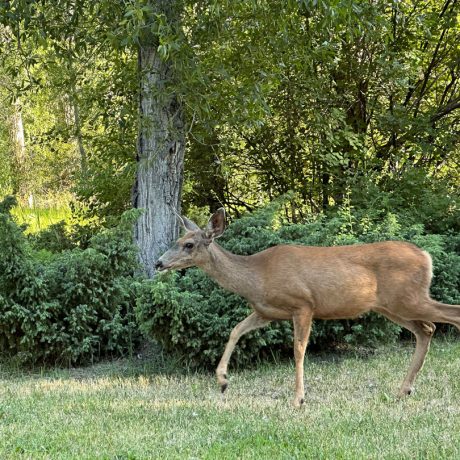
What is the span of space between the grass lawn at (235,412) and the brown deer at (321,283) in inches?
19.4

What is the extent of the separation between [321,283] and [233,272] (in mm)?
796

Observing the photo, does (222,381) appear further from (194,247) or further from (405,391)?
(405,391)

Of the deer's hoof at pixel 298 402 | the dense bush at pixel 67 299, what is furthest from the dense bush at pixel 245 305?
the deer's hoof at pixel 298 402

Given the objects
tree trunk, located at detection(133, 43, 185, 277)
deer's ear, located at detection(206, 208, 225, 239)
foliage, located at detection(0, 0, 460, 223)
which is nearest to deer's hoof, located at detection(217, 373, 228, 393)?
deer's ear, located at detection(206, 208, 225, 239)

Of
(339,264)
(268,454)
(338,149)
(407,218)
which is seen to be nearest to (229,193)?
(338,149)

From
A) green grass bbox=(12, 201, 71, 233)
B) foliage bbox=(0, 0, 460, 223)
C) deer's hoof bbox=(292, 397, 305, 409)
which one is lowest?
deer's hoof bbox=(292, 397, 305, 409)

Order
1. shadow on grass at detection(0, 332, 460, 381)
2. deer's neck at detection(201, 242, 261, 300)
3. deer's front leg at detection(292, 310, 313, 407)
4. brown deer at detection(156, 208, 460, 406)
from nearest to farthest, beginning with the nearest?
deer's front leg at detection(292, 310, 313, 407) < brown deer at detection(156, 208, 460, 406) < deer's neck at detection(201, 242, 261, 300) < shadow on grass at detection(0, 332, 460, 381)

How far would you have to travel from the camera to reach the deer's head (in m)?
7.64

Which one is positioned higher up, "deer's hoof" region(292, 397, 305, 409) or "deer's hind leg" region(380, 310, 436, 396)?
"deer's hind leg" region(380, 310, 436, 396)

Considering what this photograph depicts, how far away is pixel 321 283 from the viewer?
7574 millimetres

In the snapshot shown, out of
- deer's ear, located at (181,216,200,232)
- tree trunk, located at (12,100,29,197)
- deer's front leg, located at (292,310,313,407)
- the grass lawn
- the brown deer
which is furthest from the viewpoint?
tree trunk, located at (12,100,29,197)

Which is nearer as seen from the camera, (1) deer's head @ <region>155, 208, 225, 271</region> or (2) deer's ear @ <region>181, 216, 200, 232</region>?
(1) deer's head @ <region>155, 208, 225, 271</region>

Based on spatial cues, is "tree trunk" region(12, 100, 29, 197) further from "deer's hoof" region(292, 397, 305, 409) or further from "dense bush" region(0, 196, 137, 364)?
"deer's hoof" region(292, 397, 305, 409)

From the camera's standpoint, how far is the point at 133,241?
10289 mm
